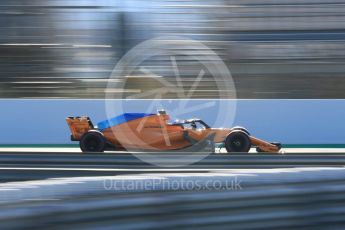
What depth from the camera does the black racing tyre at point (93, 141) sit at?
1112cm

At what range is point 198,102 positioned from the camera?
14.4 m

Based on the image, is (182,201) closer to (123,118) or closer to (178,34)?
(123,118)

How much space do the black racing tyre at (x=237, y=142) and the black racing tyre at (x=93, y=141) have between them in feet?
7.20

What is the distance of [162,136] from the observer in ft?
36.0

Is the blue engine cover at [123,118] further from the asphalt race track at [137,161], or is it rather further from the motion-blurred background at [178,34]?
the motion-blurred background at [178,34]

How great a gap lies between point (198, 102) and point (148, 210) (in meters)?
10.9

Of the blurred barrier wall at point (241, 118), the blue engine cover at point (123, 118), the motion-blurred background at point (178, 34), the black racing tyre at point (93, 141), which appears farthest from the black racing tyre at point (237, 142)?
the motion-blurred background at point (178, 34)

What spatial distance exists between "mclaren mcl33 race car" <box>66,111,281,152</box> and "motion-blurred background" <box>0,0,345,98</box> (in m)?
7.25

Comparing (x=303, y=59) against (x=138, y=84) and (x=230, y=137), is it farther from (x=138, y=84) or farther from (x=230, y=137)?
(x=230, y=137)

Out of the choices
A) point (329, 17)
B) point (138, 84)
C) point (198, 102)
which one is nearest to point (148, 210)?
point (198, 102)

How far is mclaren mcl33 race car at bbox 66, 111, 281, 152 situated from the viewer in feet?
35.4

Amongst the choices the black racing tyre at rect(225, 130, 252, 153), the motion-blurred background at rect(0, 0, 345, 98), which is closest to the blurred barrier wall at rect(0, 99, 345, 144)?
the black racing tyre at rect(225, 130, 252, 153)

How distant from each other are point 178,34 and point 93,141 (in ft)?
30.4

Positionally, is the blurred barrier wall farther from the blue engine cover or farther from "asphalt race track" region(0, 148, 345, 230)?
"asphalt race track" region(0, 148, 345, 230)
